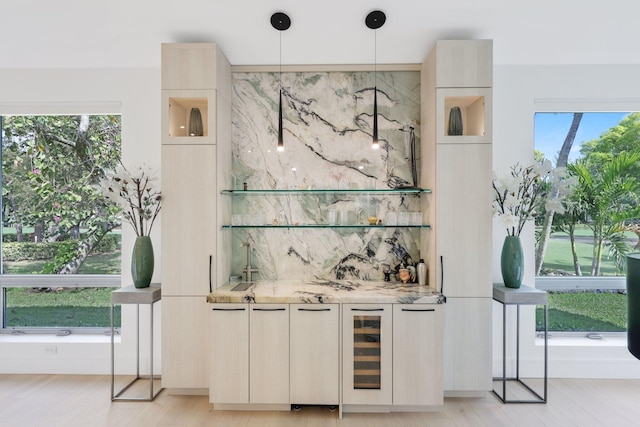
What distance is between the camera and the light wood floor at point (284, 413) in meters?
2.84

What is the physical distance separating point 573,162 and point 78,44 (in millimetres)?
5029

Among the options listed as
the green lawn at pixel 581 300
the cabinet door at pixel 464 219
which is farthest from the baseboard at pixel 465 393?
the green lawn at pixel 581 300

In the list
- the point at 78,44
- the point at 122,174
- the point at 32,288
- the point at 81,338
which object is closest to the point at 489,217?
the point at 122,174

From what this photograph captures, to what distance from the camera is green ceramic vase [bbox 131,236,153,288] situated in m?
3.29

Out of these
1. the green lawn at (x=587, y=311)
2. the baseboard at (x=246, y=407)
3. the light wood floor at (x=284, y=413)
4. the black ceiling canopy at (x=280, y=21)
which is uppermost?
the black ceiling canopy at (x=280, y=21)

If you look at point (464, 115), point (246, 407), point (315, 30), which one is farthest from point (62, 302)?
point (464, 115)

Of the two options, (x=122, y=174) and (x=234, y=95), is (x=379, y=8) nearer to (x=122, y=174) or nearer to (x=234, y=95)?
(x=234, y=95)

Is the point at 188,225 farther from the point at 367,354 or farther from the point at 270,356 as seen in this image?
the point at 367,354

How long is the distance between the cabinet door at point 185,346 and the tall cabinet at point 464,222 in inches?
82.6

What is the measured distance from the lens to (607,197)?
Result: 379 cm

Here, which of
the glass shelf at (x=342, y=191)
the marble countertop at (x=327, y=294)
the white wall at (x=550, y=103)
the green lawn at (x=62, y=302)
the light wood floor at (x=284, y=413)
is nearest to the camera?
the light wood floor at (x=284, y=413)

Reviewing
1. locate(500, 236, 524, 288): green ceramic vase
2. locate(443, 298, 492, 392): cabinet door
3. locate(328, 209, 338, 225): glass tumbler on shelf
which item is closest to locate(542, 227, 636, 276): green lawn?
locate(500, 236, 524, 288): green ceramic vase

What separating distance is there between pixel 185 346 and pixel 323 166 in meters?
2.11

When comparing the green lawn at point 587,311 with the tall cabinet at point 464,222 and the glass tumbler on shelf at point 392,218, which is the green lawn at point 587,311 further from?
the glass tumbler on shelf at point 392,218
